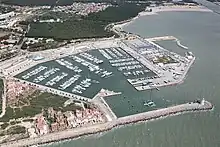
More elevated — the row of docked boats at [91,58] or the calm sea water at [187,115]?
the row of docked boats at [91,58]

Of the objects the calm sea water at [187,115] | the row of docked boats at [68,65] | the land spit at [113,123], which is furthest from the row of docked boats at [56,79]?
the calm sea water at [187,115]

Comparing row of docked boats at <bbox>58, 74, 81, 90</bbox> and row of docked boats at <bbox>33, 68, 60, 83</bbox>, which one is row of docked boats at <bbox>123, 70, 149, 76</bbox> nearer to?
row of docked boats at <bbox>58, 74, 81, 90</bbox>

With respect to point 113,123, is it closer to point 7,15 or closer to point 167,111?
point 167,111

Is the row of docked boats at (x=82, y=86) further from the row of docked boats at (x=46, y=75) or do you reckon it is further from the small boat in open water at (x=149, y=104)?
the small boat in open water at (x=149, y=104)

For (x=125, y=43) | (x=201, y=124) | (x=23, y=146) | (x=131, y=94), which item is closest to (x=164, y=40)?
(x=125, y=43)

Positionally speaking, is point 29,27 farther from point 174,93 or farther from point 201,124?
point 201,124

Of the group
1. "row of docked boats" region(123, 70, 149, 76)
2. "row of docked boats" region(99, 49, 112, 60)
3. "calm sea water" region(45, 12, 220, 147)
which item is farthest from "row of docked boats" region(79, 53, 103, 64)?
"calm sea water" region(45, 12, 220, 147)

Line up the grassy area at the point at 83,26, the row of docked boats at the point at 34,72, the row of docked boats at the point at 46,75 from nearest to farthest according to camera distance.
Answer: the row of docked boats at the point at 46,75 → the row of docked boats at the point at 34,72 → the grassy area at the point at 83,26
